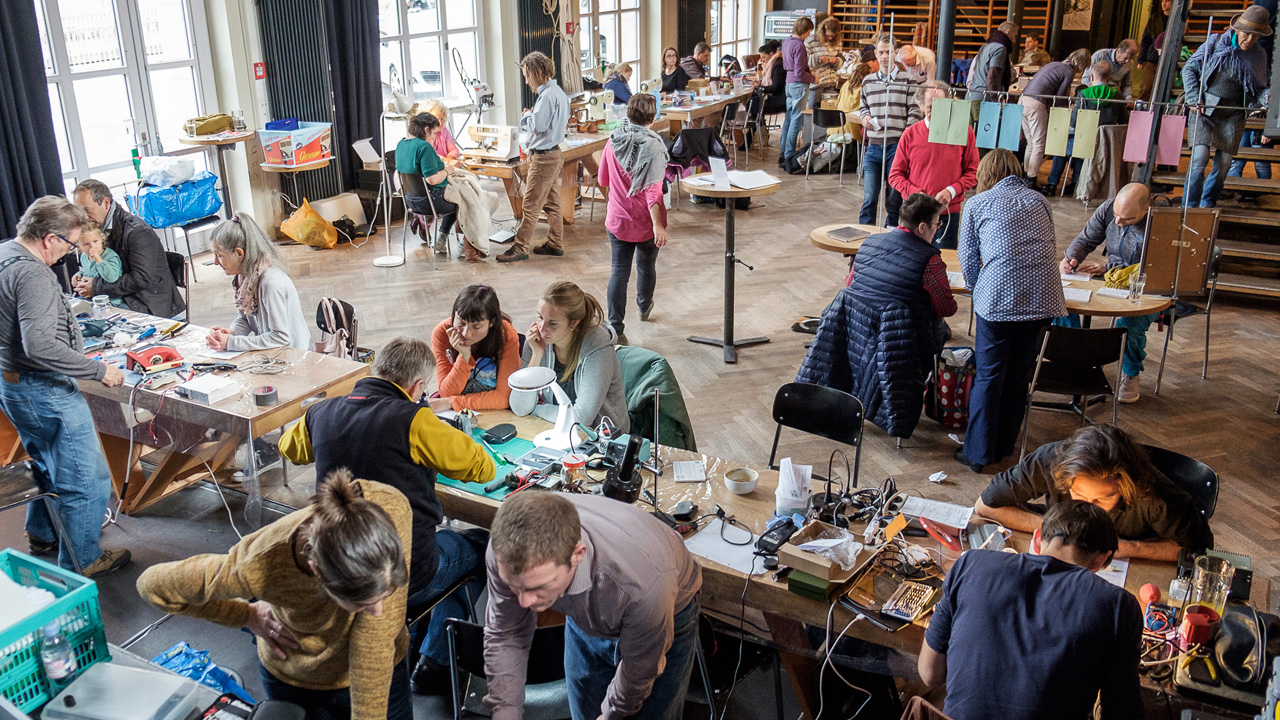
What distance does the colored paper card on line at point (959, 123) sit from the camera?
18.2 feet

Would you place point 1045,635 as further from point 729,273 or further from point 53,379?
point 729,273

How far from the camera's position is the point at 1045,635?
2068 millimetres

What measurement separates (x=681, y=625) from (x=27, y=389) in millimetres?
2725

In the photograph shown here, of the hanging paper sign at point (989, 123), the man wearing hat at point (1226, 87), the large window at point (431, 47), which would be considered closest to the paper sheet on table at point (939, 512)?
the hanging paper sign at point (989, 123)

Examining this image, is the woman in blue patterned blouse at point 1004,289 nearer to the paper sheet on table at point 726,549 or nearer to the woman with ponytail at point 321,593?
the paper sheet on table at point 726,549

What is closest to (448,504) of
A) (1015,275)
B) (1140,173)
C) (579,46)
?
(1015,275)

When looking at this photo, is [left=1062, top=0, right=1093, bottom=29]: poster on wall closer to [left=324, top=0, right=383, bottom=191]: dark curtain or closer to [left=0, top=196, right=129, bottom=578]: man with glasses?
[left=324, top=0, right=383, bottom=191]: dark curtain

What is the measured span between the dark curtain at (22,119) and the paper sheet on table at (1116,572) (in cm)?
620

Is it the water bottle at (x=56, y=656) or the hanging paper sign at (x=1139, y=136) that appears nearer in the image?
the water bottle at (x=56, y=656)

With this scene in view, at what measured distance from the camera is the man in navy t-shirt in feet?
6.73

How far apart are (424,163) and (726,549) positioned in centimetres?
518

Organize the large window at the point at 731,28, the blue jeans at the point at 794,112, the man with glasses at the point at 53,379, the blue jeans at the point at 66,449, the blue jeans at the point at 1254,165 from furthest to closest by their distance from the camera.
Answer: the large window at the point at 731,28 → the blue jeans at the point at 794,112 → the blue jeans at the point at 1254,165 → the blue jeans at the point at 66,449 → the man with glasses at the point at 53,379

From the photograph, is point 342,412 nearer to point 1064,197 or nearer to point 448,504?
point 448,504

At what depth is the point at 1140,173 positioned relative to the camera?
22.2 feet
